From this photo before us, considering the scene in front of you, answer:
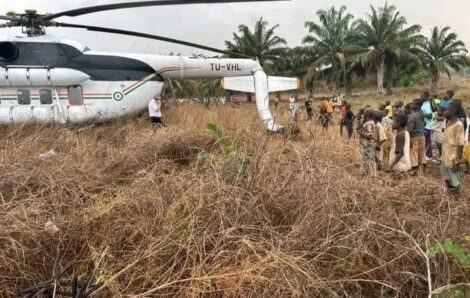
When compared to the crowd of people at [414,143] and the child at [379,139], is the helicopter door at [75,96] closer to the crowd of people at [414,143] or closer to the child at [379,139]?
the crowd of people at [414,143]

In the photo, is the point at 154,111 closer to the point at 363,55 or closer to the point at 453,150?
the point at 453,150

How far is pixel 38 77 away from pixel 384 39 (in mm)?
32472

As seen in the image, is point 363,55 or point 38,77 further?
point 363,55

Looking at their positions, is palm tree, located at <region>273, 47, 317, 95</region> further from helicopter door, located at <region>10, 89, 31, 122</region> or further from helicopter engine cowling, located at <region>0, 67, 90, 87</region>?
helicopter door, located at <region>10, 89, 31, 122</region>

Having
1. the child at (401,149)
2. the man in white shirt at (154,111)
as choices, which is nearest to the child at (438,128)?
the child at (401,149)

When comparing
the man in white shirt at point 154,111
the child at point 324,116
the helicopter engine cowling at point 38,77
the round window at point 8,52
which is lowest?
the child at point 324,116

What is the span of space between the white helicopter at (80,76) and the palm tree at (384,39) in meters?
28.3

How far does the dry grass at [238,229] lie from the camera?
293 centimetres

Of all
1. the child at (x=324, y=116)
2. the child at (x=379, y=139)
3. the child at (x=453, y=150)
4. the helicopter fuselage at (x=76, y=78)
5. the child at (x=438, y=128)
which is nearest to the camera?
the child at (x=453, y=150)

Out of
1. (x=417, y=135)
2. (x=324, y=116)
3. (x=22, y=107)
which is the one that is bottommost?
(x=417, y=135)

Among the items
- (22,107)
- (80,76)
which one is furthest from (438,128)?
(22,107)

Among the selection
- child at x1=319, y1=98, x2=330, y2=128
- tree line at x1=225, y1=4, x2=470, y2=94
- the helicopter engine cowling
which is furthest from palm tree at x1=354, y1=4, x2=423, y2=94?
the helicopter engine cowling

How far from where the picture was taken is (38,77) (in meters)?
9.13

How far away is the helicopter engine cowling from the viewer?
8.99 metres
